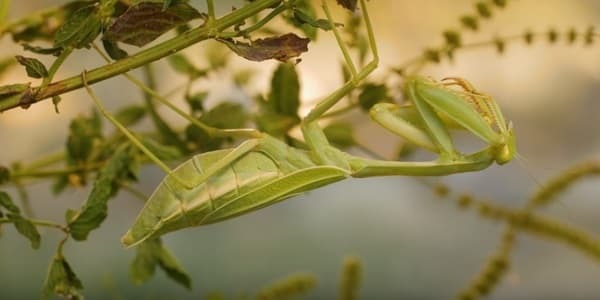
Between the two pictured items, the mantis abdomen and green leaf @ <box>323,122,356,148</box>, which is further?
green leaf @ <box>323,122,356,148</box>

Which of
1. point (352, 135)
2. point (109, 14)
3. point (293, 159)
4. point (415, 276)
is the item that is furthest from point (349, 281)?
point (415, 276)

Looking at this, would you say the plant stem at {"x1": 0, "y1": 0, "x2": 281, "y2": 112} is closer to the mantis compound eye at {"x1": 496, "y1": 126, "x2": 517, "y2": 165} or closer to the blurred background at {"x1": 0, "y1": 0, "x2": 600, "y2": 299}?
the mantis compound eye at {"x1": 496, "y1": 126, "x2": 517, "y2": 165}

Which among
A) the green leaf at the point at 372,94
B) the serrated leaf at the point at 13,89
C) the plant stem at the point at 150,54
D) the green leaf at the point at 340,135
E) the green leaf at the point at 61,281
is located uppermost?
the serrated leaf at the point at 13,89

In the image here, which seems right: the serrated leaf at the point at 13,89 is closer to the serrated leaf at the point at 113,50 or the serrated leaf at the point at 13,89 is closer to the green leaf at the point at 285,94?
the serrated leaf at the point at 113,50

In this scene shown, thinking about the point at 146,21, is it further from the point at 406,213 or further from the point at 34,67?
the point at 406,213

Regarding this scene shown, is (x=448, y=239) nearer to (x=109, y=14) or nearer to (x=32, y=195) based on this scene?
(x=32, y=195)

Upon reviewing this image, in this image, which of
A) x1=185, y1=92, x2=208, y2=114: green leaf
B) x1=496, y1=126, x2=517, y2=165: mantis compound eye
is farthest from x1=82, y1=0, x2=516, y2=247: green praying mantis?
x1=185, y1=92, x2=208, y2=114: green leaf

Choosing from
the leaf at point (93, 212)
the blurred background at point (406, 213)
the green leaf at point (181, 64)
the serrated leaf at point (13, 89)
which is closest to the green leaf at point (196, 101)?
the green leaf at point (181, 64)
